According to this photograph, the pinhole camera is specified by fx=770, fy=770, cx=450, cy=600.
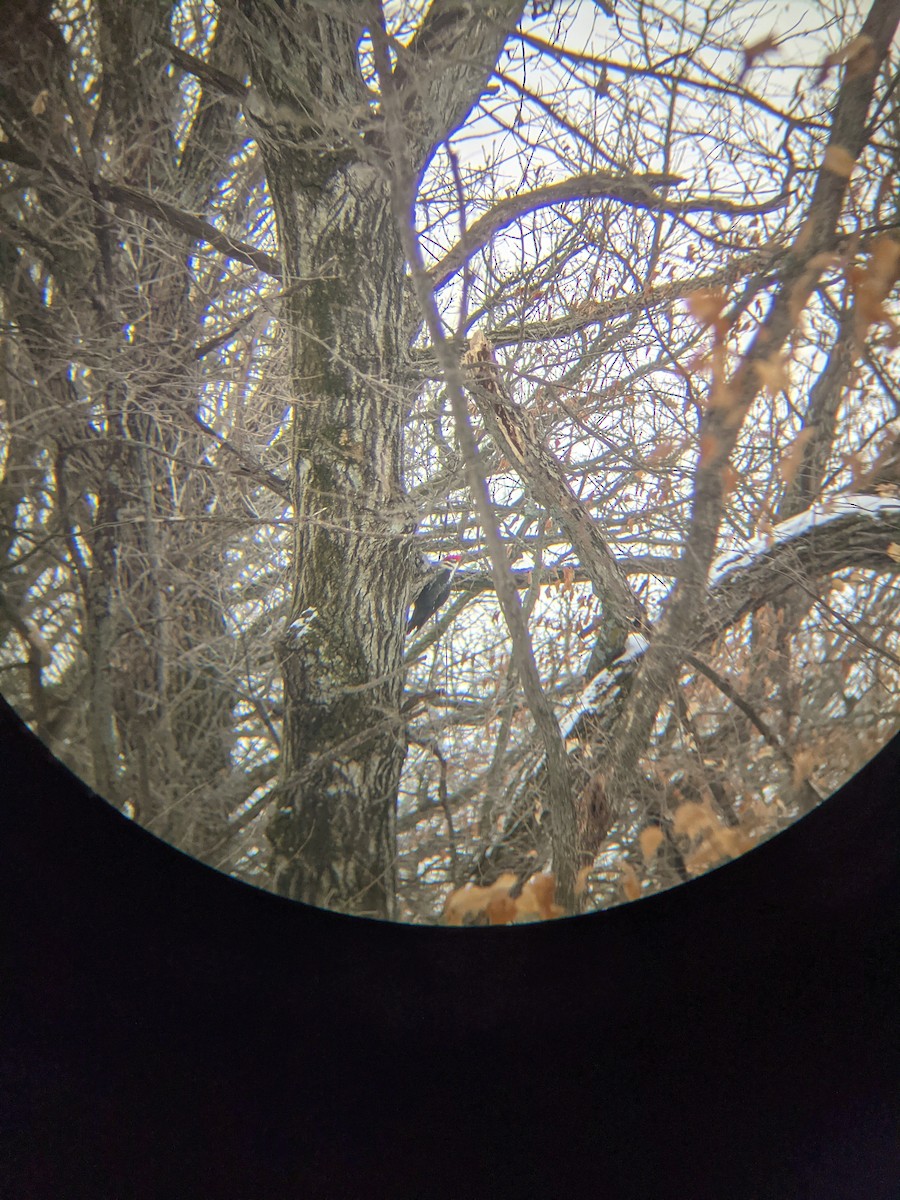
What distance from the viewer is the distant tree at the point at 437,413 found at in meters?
0.69

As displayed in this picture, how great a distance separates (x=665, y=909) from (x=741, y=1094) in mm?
262

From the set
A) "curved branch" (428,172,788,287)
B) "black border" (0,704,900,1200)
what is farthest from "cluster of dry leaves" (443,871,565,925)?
"curved branch" (428,172,788,287)

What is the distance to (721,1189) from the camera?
3.38 ft

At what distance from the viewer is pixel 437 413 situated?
28.8 inches

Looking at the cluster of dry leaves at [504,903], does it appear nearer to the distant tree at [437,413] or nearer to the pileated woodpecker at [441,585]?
the distant tree at [437,413]

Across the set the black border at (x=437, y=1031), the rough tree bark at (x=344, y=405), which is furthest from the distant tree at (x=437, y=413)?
the black border at (x=437, y=1031)

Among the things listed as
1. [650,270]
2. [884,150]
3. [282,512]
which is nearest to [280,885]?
[282,512]

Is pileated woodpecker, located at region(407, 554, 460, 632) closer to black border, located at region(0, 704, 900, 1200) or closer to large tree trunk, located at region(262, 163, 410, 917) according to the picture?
large tree trunk, located at region(262, 163, 410, 917)

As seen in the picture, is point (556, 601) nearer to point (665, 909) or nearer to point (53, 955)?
point (665, 909)

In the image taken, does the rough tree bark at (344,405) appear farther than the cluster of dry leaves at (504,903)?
No

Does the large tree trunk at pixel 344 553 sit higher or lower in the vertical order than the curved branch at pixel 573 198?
lower

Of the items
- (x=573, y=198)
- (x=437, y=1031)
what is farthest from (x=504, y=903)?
(x=573, y=198)

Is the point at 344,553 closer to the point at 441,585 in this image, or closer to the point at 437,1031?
the point at 441,585

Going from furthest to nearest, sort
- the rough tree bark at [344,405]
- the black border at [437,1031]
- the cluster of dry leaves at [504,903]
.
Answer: the black border at [437,1031] < the cluster of dry leaves at [504,903] < the rough tree bark at [344,405]
